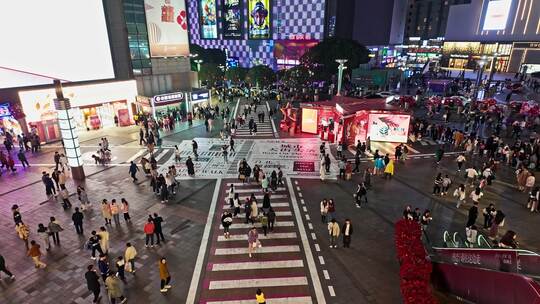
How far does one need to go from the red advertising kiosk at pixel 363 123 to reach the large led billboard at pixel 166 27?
64.9 feet

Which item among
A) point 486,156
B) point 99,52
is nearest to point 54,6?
point 99,52

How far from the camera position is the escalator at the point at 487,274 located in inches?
322

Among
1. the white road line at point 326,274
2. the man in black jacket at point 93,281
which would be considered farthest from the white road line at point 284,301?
the man in black jacket at point 93,281

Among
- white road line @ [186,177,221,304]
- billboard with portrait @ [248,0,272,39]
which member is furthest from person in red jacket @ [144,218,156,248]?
billboard with portrait @ [248,0,272,39]

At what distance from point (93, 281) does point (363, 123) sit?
2317 cm

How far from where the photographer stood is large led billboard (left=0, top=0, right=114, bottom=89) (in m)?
18.3

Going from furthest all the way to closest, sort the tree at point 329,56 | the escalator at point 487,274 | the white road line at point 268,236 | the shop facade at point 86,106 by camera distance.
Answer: the tree at point 329,56
the shop facade at point 86,106
the white road line at point 268,236
the escalator at point 487,274

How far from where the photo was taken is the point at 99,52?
30.9 m

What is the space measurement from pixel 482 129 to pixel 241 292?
31.7 meters

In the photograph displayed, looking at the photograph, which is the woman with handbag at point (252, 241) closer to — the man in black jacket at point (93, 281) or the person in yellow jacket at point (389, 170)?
the man in black jacket at point (93, 281)

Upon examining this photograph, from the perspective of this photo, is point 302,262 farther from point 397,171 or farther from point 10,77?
point 10,77

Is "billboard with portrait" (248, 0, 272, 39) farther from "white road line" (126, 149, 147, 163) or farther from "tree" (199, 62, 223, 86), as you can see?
"white road line" (126, 149, 147, 163)

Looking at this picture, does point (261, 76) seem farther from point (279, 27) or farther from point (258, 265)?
point (258, 265)

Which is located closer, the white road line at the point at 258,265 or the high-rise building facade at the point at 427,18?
the white road line at the point at 258,265
